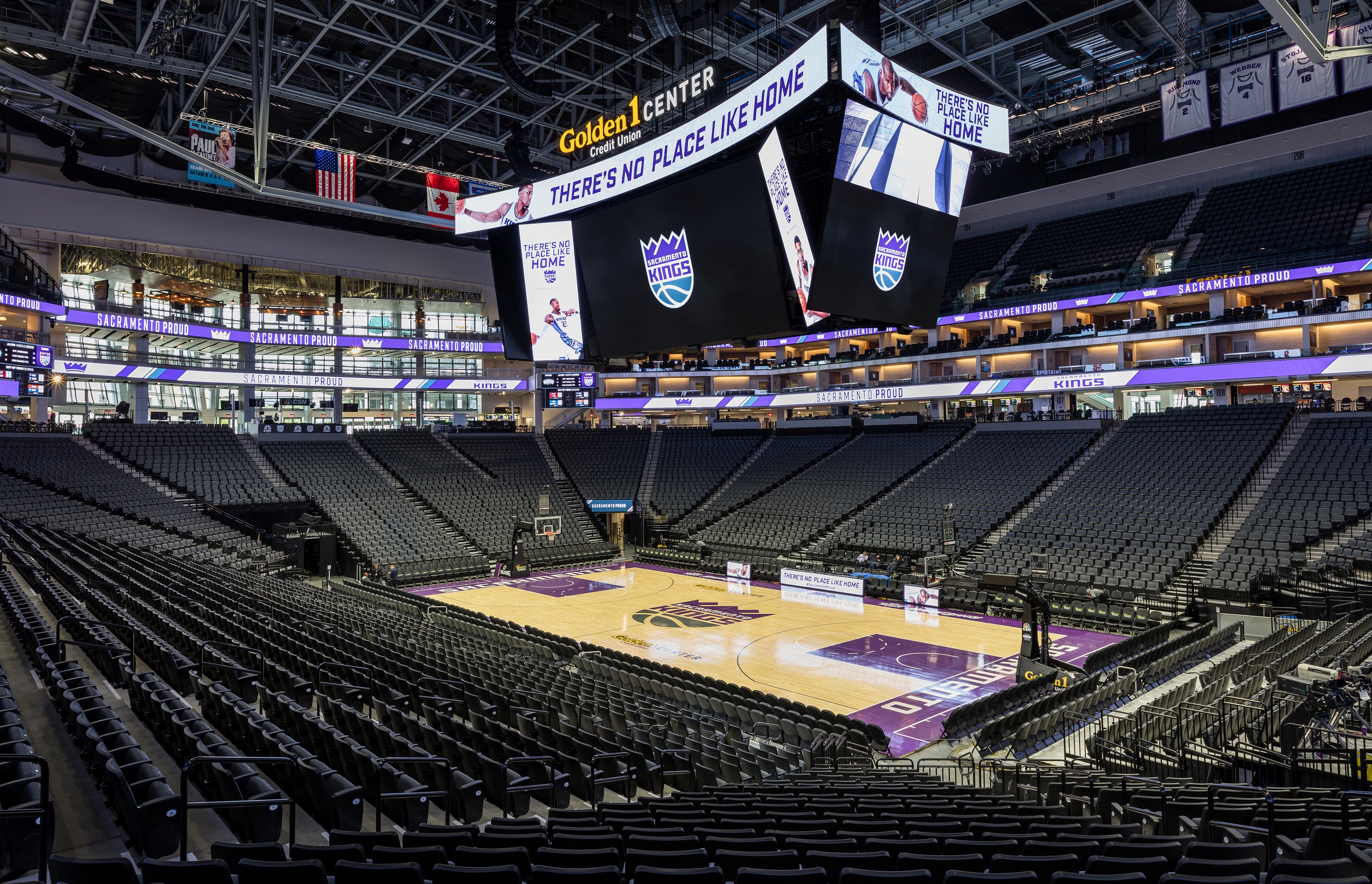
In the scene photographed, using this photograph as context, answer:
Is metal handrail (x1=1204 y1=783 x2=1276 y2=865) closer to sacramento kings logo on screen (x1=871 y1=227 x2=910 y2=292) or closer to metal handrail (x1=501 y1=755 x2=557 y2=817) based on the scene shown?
metal handrail (x1=501 y1=755 x2=557 y2=817)

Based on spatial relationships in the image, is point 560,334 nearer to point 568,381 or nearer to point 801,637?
point 801,637

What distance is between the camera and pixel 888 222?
47.3ft

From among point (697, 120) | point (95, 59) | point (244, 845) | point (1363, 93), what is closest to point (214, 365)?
point (95, 59)

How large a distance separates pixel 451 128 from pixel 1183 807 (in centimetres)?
3250

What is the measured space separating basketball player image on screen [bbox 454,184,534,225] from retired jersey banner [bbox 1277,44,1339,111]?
19893mm

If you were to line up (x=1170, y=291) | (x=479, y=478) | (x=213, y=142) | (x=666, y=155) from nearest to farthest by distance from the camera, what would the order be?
(x=666, y=155) → (x=213, y=142) → (x=1170, y=291) → (x=479, y=478)

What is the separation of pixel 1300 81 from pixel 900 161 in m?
14.8

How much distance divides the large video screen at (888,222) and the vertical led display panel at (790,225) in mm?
247

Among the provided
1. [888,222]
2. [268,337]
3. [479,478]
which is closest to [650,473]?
[479,478]

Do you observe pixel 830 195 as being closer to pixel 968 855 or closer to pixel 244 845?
pixel 968 855

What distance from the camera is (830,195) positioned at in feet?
44.0

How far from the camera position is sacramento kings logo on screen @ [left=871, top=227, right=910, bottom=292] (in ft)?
46.7

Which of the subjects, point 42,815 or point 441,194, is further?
point 441,194

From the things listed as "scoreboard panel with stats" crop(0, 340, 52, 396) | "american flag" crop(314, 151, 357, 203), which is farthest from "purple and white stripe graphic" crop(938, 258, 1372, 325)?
"scoreboard panel with stats" crop(0, 340, 52, 396)
